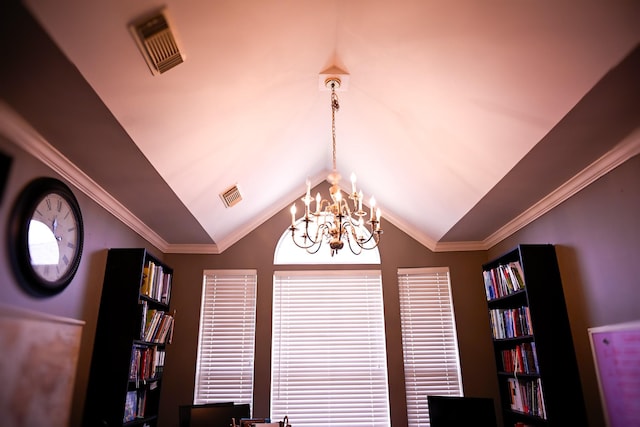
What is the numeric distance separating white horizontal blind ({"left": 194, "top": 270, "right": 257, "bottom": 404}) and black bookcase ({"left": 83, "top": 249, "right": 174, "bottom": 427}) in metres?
0.52

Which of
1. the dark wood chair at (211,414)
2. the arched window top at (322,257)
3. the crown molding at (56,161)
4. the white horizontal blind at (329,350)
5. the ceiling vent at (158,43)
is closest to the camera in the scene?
the ceiling vent at (158,43)

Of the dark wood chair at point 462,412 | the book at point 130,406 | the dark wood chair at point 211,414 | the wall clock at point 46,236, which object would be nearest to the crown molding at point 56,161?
the wall clock at point 46,236

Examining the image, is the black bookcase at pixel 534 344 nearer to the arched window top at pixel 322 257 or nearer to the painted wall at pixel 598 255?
the painted wall at pixel 598 255

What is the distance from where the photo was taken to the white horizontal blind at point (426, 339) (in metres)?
4.27

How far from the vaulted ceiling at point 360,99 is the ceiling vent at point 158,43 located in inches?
1.4

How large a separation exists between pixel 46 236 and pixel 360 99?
246 cm

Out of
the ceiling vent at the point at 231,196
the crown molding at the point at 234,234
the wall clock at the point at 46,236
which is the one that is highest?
the ceiling vent at the point at 231,196

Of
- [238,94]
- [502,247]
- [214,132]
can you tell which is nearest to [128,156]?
[214,132]

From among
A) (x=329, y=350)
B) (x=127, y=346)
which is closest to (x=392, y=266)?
(x=329, y=350)

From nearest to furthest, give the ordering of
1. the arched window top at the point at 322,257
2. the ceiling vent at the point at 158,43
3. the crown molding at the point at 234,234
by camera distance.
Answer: the ceiling vent at the point at 158,43 < the crown molding at the point at 234,234 < the arched window top at the point at 322,257

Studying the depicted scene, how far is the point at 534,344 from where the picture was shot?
10.5 ft

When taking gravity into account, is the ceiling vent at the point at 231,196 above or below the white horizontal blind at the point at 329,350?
above

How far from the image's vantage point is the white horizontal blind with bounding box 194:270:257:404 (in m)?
4.26

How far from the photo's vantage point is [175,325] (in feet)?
14.5
